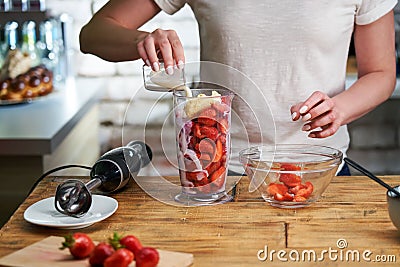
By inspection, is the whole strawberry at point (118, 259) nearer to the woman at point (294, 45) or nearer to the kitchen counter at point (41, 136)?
the woman at point (294, 45)

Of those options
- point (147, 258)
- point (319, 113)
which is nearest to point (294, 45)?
point (319, 113)

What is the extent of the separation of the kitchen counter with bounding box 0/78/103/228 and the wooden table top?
31.4 inches

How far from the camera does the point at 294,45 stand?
1.72 metres

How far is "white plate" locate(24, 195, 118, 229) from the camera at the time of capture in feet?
4.32

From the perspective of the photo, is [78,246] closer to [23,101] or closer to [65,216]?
[65,216]

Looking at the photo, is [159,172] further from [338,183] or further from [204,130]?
[338,183]

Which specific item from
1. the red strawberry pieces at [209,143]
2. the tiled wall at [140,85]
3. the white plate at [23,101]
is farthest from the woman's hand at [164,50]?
the tiled wall at [140,85]

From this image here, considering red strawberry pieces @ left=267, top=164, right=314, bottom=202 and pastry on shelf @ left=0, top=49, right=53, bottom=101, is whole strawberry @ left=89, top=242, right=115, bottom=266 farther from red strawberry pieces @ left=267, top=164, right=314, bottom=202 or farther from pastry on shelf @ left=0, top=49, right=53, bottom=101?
pastry on shelf @ left=0, top=49, right=53, bottom=101

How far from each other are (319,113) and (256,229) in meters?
0.32

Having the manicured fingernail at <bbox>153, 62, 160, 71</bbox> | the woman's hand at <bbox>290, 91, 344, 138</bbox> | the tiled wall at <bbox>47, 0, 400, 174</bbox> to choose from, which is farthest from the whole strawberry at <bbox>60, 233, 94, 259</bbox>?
the tiled wall at <bbox>47, 0, 400, 174</bbox>

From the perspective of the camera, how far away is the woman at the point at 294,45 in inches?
67.4

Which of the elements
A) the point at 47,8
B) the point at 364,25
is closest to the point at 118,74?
the point at 47,8

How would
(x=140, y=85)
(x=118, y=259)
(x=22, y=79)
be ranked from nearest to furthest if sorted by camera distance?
(x=118, y=259) → (x=22, y=79) → (x=140, y=85)

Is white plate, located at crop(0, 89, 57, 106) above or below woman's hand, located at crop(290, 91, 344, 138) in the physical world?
below
